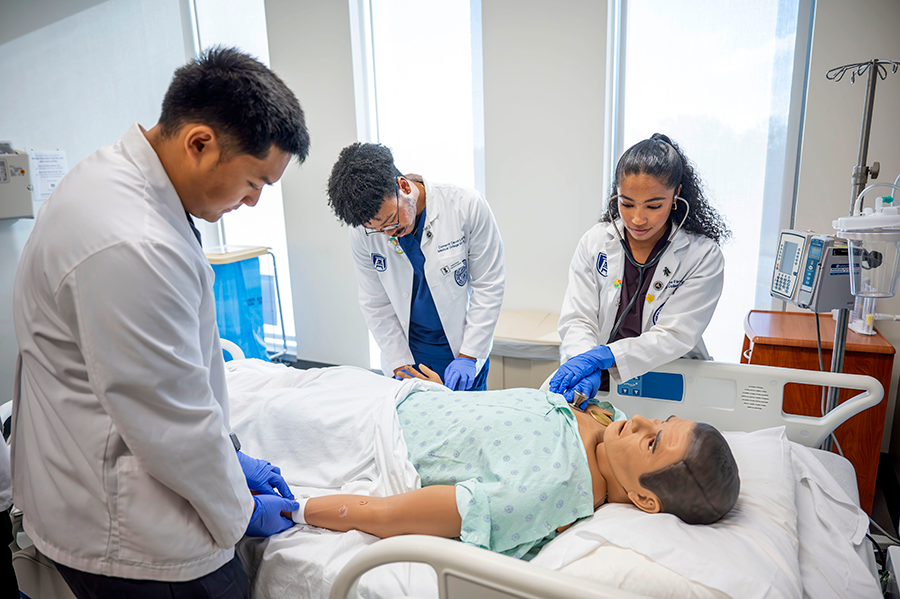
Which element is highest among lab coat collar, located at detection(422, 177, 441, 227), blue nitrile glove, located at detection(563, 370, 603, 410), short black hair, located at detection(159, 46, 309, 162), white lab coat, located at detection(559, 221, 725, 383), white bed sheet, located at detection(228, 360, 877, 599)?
short black hair, located at detection(159, 46, 309, 162)

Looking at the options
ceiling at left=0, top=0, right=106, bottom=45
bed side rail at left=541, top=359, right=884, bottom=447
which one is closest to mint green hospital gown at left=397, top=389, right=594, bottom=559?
bed side rail at left=541, top=359, right=884, bottom=447

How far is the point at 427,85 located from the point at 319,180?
37.2 inches

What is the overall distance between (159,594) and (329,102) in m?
3.09

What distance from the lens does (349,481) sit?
141 centimetres

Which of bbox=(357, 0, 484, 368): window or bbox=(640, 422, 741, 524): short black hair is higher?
bbox=(357, 0, 484, 368): window

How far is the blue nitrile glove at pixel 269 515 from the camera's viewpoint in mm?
1163

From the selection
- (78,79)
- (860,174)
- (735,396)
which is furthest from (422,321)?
(78,79)

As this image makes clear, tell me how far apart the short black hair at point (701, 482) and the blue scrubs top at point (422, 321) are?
1.07 meters

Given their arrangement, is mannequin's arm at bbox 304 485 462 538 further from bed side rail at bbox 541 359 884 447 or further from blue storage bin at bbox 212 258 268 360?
blue storage bin at bbox 212 258 268 360

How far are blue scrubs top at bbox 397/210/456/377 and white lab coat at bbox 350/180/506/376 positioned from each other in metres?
0.03

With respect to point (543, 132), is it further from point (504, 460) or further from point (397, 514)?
point (397, 514)

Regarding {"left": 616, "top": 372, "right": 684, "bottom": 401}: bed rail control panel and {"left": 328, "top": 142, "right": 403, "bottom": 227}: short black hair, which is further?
{"left": 616, "top": 372, "right": 684, "bottom": 401}: bed rail control panel

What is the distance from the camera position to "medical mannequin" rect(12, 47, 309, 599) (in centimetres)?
73

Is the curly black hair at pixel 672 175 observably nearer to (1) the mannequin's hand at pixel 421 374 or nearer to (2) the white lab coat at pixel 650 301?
(2) the white lab coat at pixel 650 301
